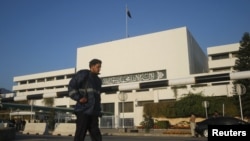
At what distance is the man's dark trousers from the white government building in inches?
1716

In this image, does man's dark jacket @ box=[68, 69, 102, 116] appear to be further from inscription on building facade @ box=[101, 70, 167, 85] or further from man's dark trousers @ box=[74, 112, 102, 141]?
inscription on building facade @ box=[101, 70, 167, 85]

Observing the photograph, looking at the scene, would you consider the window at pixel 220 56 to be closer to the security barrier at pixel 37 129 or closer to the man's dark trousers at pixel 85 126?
the security barrier at pixel 37 129

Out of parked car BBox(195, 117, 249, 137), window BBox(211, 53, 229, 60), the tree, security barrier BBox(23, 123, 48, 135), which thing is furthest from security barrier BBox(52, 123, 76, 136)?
window BBox(211, 53, 229, 60)

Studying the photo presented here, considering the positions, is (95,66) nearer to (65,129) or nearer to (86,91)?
(86,91)

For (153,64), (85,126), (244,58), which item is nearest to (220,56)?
(153,64)

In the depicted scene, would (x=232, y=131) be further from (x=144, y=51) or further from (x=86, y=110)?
(x=144, y=51)

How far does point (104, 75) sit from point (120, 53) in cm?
621

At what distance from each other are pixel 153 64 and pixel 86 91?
55.8 metres

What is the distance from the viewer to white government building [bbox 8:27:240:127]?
178ft

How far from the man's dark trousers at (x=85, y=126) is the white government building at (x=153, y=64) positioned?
143ft

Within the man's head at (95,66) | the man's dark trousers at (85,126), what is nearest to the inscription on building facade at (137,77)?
the man's head at (95,66)

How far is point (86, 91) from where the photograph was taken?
5562 millimetres

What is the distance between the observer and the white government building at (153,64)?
178 ft

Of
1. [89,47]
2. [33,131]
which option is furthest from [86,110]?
[89,47]
